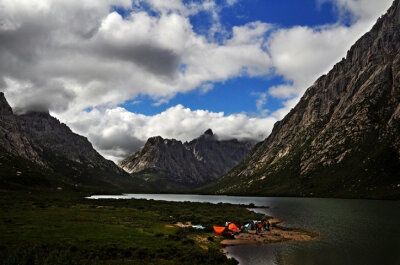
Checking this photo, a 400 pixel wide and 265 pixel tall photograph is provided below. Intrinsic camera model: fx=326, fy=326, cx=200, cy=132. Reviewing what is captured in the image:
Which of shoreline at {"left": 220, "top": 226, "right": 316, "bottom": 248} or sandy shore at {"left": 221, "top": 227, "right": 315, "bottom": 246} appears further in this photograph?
sandy shore at {"left": 221, "top": 227, "right": 315, "bottom": 246}

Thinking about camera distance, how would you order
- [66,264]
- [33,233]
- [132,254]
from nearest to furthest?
1. [66,264]
2. [132,254]
3. [33,233]

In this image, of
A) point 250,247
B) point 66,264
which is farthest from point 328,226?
point 66,264

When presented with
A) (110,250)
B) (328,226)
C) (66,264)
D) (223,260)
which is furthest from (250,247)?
(66,264)

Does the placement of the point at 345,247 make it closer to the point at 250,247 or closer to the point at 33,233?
the point at 250,247

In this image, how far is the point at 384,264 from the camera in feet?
170

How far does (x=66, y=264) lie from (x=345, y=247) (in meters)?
58.7

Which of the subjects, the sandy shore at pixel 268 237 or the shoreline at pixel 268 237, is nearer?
the shoreline at pixel 268 237

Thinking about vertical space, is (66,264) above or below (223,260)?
above

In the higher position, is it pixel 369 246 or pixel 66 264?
pixel 66 264

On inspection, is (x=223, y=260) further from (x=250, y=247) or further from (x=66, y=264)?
(x=66, y=264)

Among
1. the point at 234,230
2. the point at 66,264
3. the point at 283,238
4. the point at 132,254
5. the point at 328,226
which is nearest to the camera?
the point at 66,264

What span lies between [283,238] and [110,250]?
42.5 meters

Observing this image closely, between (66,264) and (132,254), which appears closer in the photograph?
(66,264)

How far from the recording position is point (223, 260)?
169 feet
